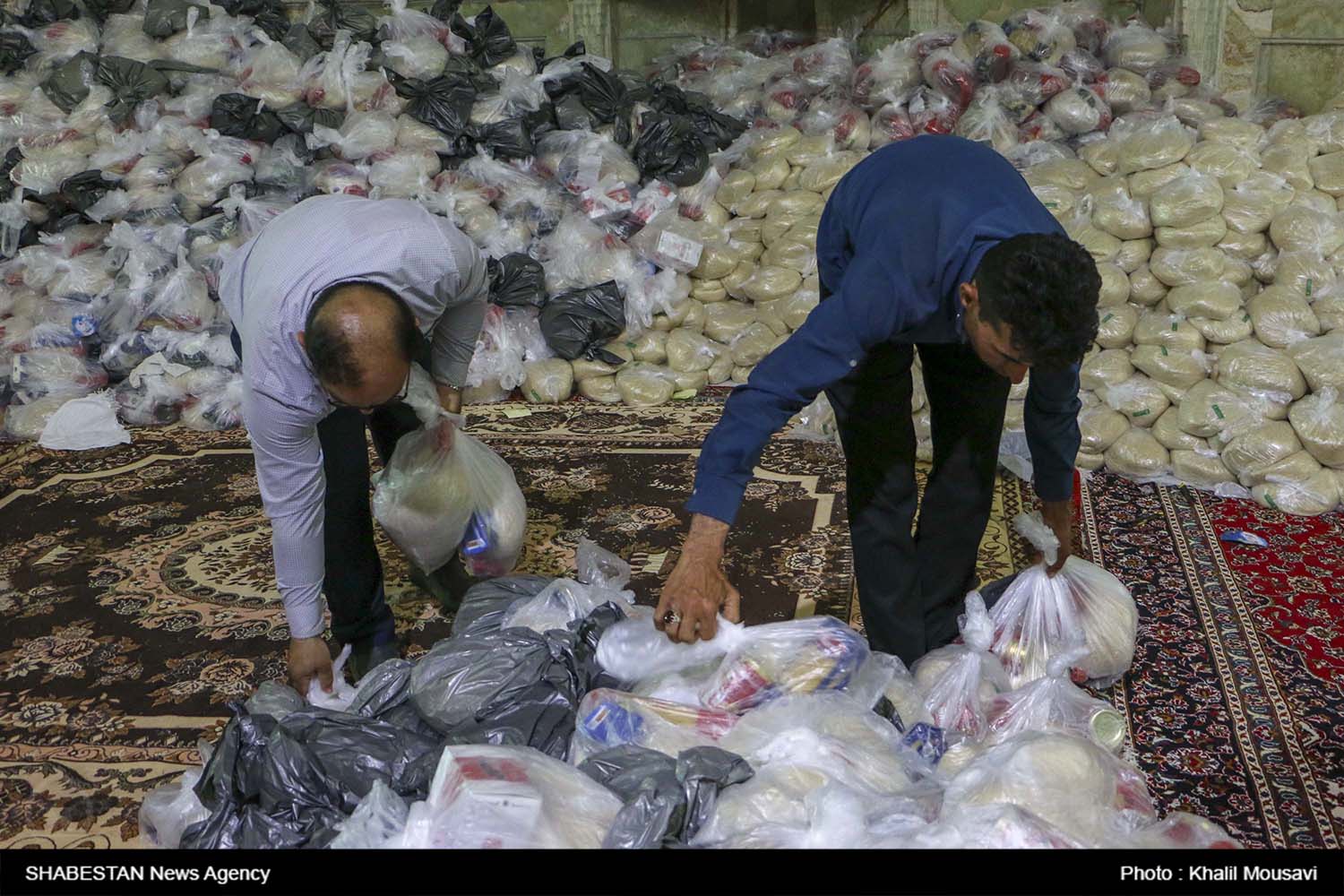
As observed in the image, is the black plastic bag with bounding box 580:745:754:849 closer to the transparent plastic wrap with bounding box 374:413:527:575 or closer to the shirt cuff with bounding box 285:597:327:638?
the shirt cuff with bounding box 285:597:327:638

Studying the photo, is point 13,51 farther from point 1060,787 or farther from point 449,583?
point 1060,787

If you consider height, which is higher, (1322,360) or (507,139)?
(507,139)

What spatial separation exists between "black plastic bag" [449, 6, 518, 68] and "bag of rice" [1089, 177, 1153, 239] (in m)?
2.85

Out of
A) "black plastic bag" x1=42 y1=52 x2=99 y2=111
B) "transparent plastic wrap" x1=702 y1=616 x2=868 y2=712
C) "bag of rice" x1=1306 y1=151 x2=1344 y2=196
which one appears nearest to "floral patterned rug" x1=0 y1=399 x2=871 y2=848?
"transparent plastic wrap" x1=702 y1=616 x2=868 y2=712

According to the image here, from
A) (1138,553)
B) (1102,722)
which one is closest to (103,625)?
(1102,722)

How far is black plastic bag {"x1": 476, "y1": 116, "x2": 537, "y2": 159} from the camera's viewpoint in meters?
5.01

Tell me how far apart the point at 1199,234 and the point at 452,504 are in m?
2.73

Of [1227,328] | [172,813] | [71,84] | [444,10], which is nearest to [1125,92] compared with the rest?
[1227,328]

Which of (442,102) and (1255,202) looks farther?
(442,102)

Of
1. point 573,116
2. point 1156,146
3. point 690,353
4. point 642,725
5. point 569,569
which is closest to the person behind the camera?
point 642,725

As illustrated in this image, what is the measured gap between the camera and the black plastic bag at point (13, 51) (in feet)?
18.0

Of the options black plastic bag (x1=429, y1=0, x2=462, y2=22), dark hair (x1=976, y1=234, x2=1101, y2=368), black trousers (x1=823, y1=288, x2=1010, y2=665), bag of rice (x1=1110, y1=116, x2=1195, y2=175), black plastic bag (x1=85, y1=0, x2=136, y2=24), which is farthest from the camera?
black plastic bag (x1=85, y1=0, x2=136, y2=24)

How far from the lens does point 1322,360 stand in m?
3.49
